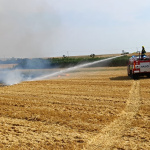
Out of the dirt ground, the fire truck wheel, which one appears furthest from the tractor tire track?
the fire truck wheel

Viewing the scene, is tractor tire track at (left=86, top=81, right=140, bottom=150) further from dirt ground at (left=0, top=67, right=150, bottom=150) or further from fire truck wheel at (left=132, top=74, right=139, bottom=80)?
fire truck wheel at (left=132, top=74, right=139, bottom=80)

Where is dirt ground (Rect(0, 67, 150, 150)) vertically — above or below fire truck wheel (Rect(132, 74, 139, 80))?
below

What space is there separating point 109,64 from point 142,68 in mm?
22894

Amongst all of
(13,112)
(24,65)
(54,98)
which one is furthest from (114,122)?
(24,65)

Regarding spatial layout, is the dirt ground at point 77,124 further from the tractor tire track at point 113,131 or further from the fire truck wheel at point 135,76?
the fire truck wheel at point 135,76

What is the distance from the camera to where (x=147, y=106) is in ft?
25.1

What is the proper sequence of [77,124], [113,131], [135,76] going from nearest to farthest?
[113,131] < [77,124] < [135,76]

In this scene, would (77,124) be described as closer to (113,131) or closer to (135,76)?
(113,131)

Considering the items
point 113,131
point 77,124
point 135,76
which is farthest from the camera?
point 135,76

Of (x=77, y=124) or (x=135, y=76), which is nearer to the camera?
(x=77, y=124)

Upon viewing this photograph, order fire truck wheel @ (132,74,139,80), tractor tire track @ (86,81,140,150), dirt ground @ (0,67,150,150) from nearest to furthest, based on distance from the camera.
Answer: tractor tire track @ (86,81,140,150), dirt ground @ (0,67,150,150), fire truck wheel @ (132,74,139,80)

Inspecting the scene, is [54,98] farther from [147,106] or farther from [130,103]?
[147,106]

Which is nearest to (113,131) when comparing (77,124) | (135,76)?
(77,124)

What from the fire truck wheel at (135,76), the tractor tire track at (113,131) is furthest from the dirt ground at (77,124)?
the fire truck wheel at (135,76)
